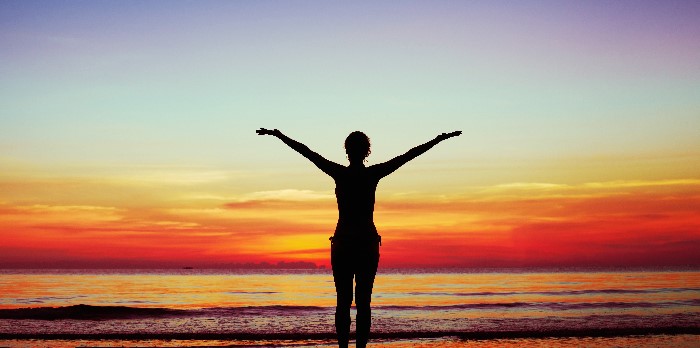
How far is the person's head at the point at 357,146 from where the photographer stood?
5.27m

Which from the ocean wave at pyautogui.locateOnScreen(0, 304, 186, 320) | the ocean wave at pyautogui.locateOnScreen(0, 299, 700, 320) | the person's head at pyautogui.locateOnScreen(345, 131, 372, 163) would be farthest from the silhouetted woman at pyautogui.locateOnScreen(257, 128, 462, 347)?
the ocean wave at pyautogui.locateOnScreen(0, 304, 186, 320)

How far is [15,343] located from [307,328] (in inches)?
256

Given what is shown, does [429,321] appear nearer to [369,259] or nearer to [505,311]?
[505,311]

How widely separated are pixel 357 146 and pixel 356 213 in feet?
1.78

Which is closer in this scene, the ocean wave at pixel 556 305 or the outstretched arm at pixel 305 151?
the outstretched arm at pixel 305 151

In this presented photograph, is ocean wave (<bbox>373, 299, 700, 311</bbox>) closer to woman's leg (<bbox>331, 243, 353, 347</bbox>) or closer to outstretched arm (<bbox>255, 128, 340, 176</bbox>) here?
woman's leg (<bbox>331, 243, 353, 347</bbox>)

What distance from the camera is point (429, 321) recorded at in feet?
59.6

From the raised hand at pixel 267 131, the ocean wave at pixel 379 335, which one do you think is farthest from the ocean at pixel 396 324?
the raised hand at pixel 267 131

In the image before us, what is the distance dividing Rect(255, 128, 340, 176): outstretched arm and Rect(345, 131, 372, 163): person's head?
16cm

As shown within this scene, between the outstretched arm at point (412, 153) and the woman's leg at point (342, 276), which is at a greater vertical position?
the outstretched arm at point (412, 153)

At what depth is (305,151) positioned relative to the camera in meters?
5.10

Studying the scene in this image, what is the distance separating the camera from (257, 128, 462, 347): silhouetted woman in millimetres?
5148

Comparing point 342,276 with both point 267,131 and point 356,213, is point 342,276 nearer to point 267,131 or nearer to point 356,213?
point 356,213

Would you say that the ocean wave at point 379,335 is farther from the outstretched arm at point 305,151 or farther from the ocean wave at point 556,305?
the ocean wave at point 556,305
